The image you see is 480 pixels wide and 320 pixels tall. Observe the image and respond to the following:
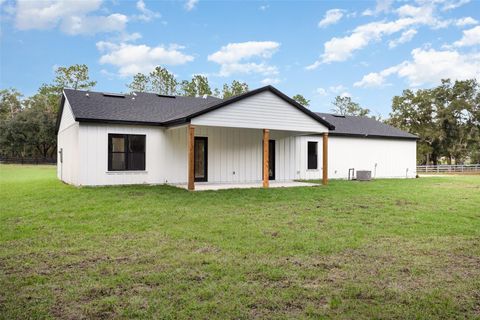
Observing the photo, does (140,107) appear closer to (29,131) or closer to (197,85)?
(197,85)

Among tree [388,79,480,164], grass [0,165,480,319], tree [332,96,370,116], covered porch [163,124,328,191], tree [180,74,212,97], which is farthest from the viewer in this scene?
tree [332,96,370,116]

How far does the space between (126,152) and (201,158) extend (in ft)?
10.1

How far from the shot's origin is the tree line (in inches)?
1526

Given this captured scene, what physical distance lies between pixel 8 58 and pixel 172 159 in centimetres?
2684

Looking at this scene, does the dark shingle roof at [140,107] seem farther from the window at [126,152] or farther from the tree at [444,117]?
the tree at [444,117]

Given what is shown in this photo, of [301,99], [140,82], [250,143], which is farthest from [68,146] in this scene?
[301,99]

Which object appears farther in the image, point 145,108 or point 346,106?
point 346,106

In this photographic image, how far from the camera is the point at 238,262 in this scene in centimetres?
443

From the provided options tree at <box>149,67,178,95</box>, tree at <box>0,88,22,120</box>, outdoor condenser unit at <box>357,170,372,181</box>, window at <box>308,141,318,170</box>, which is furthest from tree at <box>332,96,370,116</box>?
tree at <box>0,88,22,120</box>

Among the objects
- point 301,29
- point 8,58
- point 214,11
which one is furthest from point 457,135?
point 8,58

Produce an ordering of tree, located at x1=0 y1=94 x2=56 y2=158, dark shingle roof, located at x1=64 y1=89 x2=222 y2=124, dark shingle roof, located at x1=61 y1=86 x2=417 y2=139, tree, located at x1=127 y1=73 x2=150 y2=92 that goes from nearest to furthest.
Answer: dark shingle roof, located at x1=61 y1=86 x2=417 y2=139, dark shingle roof, located at x1=64 y1=89 x2=222 y2=124, tree, located at x1=0 y1=94 x2=56 y2=158, tree, located at x1=127 y1=73 x2=150 y2=92

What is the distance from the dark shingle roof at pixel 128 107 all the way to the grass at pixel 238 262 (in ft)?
17.9

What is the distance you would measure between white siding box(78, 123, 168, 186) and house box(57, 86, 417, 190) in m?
0.03

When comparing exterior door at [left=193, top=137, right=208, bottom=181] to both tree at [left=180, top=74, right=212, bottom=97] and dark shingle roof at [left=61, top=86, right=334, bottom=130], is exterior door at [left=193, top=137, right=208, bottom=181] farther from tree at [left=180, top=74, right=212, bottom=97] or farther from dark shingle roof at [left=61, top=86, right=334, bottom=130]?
tree at [left=180, top=74, right=212, bottom=97]
